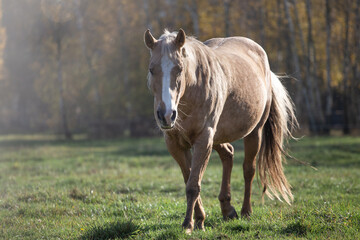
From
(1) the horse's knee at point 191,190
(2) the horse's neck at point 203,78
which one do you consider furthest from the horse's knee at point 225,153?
(1) the horse's knee at point 191,190

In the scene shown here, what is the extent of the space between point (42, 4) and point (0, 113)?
28.1 meters

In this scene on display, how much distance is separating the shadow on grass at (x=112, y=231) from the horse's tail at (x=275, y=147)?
2408 mm

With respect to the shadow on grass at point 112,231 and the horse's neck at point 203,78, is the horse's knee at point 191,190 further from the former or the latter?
the horse's neck at point 203,78

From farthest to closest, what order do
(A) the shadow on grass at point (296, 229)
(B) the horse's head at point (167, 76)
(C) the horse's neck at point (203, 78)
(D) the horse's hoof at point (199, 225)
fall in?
(D) the horse's hoof at point (199, 225) → (C) the horse's neck at point (203, 78) → (A) the shadow on grass at point (296, 229) → (B) the horse's head at point (167, 76)

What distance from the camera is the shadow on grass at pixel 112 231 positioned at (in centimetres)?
439

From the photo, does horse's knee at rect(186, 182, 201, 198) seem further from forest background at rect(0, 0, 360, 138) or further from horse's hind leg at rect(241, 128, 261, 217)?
forest background at rect(0, 0, 360, 138)

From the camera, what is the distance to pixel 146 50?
95.9 ft

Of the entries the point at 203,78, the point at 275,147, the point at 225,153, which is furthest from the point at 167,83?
the point at 275,147

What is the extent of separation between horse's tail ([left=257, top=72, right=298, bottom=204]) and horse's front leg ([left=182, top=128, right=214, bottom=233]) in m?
2.00

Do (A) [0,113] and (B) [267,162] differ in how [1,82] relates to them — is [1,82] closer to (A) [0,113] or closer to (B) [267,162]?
(A) [0,113]

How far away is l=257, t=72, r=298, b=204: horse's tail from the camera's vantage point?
6.26 metres

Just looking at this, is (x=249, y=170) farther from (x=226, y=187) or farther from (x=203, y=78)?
(x=203, y=78)

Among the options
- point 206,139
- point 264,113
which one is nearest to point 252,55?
point 264,113

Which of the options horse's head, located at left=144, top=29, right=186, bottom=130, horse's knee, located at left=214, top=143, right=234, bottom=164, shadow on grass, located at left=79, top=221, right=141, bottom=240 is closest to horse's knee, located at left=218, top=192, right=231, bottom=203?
horse's knee, located at left=214, top=143, right=234, bottom=164
